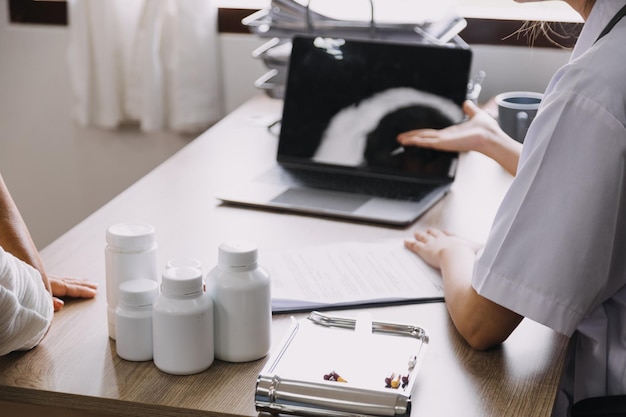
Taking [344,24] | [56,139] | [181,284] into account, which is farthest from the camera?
[56,139]

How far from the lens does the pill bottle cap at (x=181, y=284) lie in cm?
94

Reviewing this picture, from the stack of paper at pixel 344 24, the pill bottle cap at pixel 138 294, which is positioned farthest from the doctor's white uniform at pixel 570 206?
the stack of paper at pixel 344 24

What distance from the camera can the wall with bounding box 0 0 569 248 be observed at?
239cm

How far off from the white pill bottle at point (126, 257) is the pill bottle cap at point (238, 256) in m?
0.11

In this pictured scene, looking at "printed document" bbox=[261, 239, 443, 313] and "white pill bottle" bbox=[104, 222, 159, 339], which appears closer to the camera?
"white pill bottle" bbox=[104, 222, 159, 339]

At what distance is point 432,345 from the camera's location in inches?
41.8

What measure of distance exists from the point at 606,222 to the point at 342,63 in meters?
0.84

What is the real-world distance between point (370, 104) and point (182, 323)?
2.73 ft

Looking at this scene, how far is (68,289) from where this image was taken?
3.76ft

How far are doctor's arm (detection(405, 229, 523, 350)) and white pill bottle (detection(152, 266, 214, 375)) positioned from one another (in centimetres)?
31

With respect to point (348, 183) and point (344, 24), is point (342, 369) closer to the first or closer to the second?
point (348, 183)

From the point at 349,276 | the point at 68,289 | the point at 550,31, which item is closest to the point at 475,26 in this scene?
the point at 550,31

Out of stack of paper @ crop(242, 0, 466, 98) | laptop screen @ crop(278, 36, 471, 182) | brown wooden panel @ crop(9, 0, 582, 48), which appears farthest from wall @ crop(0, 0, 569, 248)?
laptop screen @ crop(278, 36, 471, 182)

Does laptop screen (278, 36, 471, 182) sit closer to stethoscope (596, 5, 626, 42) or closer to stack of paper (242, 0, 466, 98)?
stack of paper (242, 0, 466, 98)
